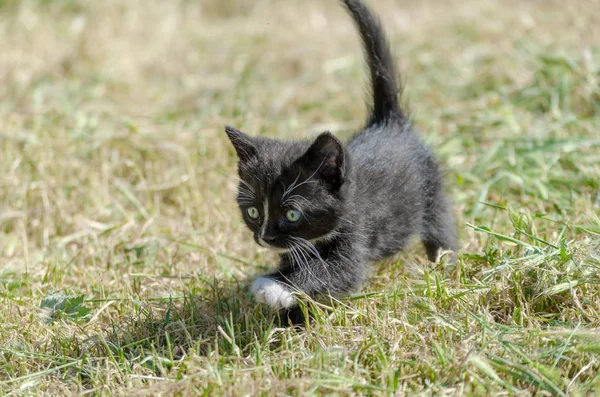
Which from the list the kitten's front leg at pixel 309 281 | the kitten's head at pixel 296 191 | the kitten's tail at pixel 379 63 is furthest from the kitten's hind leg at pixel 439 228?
the kitten's head at pixel 296 191

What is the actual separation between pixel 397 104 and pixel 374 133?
11.1 inches

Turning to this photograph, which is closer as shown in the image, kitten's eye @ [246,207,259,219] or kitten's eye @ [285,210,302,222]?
kitten's eye @ [285,210,302,222]

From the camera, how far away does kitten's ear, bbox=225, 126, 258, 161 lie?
10.9 ft

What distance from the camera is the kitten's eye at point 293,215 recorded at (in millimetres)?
3197

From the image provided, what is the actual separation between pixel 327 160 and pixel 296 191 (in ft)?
0.66

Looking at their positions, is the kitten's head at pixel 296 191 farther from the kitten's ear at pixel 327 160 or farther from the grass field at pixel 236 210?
the grass field at pixel 236 210

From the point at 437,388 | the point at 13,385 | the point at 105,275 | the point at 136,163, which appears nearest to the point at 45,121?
the point at 136,163

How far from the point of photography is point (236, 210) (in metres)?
4.78

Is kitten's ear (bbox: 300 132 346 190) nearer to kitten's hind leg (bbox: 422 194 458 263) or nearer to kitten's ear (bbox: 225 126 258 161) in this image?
kitten's ear (bbox: 225 126 258 161)

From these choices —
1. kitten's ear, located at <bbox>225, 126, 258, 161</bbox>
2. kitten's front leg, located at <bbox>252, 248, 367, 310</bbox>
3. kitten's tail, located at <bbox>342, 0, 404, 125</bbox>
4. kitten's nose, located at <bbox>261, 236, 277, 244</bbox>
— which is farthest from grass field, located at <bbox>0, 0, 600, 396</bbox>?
kitten's tail, located at <bbox>342, 0, 404, 125</bbox>

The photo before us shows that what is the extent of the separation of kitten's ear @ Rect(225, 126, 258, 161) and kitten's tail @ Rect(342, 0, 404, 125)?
1061 millimetres

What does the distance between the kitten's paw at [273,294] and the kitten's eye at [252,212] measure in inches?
13.3

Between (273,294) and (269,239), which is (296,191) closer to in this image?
(269,239)

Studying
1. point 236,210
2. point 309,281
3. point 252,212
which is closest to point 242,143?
point 252,212
